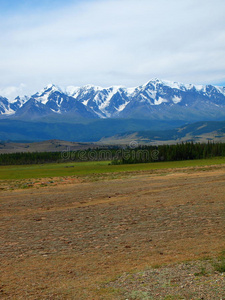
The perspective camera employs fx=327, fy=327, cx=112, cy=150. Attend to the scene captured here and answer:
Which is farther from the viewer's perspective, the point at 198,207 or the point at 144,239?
the point at 198,207

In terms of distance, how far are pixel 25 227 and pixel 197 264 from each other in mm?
12122

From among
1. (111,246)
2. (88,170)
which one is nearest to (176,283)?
(111,246)

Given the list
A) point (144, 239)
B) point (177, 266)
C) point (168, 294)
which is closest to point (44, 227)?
point (144, 239)

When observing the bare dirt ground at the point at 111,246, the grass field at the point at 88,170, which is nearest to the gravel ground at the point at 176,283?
the bare dirt ground at the point at 111,246

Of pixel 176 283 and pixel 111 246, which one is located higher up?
pixel 176 283

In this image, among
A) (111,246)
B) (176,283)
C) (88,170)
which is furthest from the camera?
(88,170)

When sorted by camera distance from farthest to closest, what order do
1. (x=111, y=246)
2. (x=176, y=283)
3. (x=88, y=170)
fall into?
(x=88, y=170), (x=111, y=246), (x=176, y=283)

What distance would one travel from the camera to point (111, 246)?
16.5m

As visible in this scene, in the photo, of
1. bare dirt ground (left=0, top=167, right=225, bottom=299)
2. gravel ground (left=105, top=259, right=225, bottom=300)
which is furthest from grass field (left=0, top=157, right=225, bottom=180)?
gravel ground (left=105, top=259, right=225, bottom=300)

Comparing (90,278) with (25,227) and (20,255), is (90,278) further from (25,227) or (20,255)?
(25,227)

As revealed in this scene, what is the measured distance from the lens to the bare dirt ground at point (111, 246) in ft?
36.8

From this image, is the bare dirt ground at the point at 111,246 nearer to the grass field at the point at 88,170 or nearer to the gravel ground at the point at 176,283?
the gravel ground at the point at 176,283

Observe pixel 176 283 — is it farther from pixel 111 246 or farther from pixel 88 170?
pixel 88 170

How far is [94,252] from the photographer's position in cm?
1573
